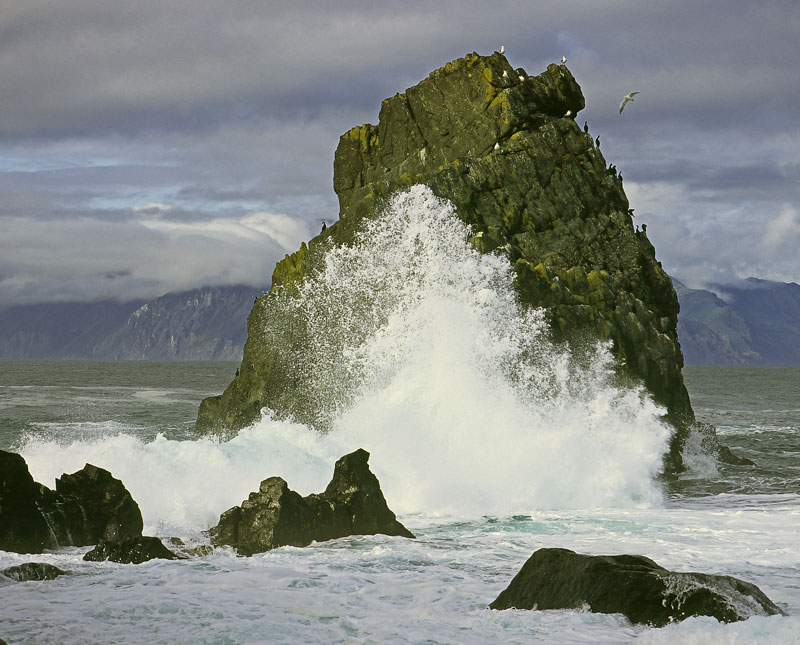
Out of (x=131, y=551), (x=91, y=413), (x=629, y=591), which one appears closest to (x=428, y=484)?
(x=131, y=551)

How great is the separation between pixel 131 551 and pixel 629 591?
313 inches

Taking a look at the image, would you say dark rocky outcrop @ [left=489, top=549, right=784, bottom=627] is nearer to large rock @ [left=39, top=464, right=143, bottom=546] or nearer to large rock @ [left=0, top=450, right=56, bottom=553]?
large rock @ [left=39, top=464, right=143, bottom=546]

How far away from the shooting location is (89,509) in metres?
16.5

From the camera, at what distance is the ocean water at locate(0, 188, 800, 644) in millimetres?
11430

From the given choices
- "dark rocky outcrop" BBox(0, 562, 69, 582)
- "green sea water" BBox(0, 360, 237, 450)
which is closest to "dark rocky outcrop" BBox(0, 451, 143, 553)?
"dark rocky outcrop" BBox(0, 562, 69, 582)

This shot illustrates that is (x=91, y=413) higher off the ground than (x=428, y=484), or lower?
higher

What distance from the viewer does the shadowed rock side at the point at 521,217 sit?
32.2 meters

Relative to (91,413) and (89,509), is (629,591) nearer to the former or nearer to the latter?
(89,509)

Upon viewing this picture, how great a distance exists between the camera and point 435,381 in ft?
94.5

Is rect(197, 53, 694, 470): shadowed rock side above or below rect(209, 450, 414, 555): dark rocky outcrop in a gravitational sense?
above

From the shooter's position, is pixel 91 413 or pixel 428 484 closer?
pixel 428 484

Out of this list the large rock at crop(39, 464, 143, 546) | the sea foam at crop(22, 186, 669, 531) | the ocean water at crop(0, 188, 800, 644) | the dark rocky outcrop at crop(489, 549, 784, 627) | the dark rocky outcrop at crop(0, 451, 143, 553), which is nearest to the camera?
the dark rocky outcrop at crop(489, 549, 784, 627)

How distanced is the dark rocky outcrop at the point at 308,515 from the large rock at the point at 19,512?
3.00 m

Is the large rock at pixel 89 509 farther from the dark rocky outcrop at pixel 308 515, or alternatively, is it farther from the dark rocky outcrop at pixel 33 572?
the dark rocky outcrop at pixel 33 572
